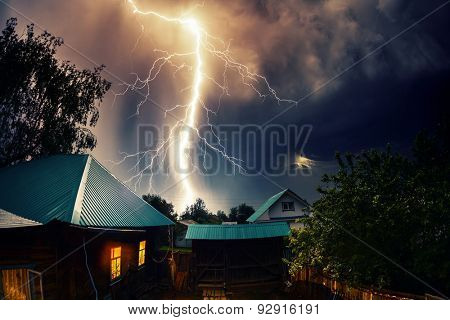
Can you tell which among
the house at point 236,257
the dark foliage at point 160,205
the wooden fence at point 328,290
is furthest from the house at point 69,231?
the dark foliage at point 160,205

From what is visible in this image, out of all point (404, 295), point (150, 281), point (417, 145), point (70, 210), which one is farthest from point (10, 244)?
point (417, 145)

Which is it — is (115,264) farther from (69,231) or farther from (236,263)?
(236,263)

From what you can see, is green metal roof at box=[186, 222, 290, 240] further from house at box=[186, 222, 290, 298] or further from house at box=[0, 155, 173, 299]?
house at box=[0, 155, 173, 299]

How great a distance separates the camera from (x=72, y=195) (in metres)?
8.51

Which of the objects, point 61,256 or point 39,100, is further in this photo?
point 39,100

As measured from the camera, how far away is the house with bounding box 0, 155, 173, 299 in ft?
25.1

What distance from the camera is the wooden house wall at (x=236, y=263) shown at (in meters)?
13.6

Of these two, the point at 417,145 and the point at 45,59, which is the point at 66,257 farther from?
the point at 417,145

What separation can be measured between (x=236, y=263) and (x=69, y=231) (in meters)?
8.53

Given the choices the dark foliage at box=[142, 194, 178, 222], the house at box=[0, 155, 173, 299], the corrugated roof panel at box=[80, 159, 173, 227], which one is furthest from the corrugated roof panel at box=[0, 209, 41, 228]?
the dark foliage at box=[142, 194, 178, 222]

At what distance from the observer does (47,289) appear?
7547 millimetres

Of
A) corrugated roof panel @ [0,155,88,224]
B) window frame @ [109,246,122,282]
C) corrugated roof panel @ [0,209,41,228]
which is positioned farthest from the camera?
→ window frame @ [109,246,122,282]

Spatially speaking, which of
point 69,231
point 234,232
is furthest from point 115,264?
point 234,232

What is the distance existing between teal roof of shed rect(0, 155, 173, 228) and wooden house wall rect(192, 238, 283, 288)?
3.45 m
